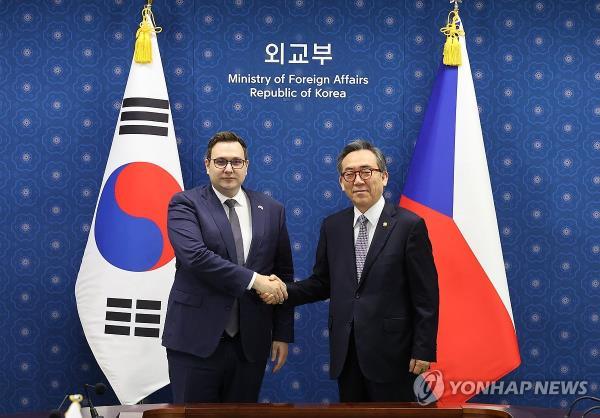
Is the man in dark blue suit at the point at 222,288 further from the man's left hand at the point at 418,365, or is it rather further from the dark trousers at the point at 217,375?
the man's left hand at the point at 418,365

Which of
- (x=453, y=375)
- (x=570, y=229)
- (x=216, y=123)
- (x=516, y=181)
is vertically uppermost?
(x=216, y=123)

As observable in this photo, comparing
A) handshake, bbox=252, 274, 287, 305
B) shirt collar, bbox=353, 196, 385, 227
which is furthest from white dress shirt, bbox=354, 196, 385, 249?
Answer: handshake, bbox=252, 274, 287, 305

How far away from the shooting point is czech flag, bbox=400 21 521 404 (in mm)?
3676

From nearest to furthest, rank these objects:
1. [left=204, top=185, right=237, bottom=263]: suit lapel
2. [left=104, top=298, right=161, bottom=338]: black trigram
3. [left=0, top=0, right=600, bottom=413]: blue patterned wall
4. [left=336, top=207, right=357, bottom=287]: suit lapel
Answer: [left=336, top=207, right=357, bottom=287]: suit lapel
[left=204, top=185, right=237, bottom=263]: suit lapel
[left=104, top=298, right=161, bottom=338]: black trigram
[left=0, top=0, right=600, bottom=413]: blue patterned wall

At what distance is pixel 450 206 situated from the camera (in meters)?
3.72

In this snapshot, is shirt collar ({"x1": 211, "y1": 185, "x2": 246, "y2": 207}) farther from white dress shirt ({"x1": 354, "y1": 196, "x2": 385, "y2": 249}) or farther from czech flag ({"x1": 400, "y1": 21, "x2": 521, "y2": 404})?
czech flag ({"x1": 400, "y1": 21, "x2": 521, "y2": 404})

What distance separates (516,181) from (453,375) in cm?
115

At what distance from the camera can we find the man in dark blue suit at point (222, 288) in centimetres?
289

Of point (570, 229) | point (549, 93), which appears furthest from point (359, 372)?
point (549, 93)

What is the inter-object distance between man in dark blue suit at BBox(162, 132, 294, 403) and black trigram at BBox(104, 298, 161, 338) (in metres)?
0.69

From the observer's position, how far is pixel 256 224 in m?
3.04

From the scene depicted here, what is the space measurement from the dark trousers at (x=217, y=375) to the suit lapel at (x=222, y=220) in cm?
35

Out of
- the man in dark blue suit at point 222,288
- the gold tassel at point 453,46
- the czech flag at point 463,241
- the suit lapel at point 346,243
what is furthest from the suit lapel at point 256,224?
the gold tassel at point 453,46

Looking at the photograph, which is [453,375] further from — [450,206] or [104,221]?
[104,221]
